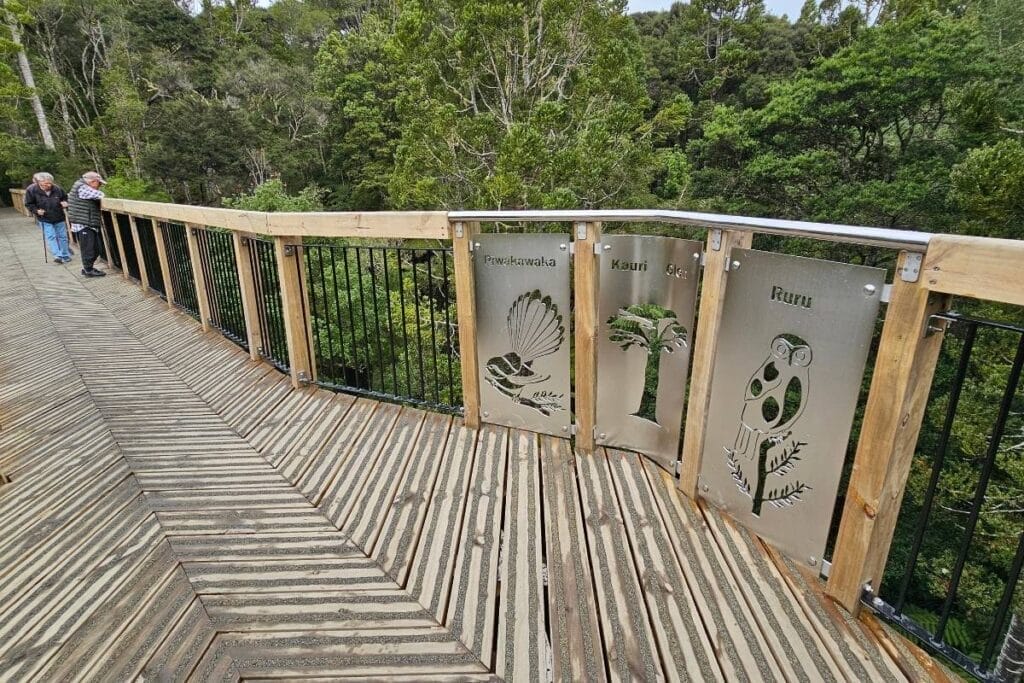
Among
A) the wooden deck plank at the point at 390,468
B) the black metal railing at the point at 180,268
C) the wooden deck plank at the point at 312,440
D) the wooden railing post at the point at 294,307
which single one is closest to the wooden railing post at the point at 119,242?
the black metal railing at the point at 180,268

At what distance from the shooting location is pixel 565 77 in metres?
15.1

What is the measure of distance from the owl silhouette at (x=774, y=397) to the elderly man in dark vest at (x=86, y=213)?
9.24m

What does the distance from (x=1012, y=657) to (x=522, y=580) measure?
4.84 ft

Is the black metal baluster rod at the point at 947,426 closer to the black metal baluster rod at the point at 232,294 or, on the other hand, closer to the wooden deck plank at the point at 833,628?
the wooden deck plank at the point at 833,628

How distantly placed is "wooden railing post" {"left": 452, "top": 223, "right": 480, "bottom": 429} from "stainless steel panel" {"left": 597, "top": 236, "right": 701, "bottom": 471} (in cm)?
75

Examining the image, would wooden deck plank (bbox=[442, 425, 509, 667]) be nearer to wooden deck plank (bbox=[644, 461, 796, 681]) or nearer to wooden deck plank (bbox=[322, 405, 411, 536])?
wooden deck plank (bbox=[322, 405, 411, 536])

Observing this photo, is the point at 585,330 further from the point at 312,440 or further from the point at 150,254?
the point at 150,254

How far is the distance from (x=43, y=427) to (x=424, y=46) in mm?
15065

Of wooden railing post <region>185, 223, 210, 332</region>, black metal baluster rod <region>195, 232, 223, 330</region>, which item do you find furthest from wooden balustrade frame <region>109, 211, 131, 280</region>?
black metal baluster rod <region>195, 232, 223, 330</region>

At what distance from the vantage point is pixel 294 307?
3.86m

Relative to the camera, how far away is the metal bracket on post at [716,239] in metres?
2.14

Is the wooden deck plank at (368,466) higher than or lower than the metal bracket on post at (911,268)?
lower

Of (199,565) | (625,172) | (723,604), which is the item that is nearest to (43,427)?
(199,565)

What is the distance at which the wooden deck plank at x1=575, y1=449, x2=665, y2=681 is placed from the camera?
1.70 metres
